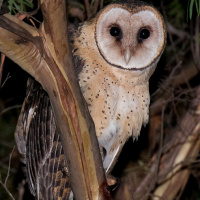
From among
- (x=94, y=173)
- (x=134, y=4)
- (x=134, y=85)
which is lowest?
(x=94, y=173)

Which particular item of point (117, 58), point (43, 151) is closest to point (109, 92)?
point (117, 58)

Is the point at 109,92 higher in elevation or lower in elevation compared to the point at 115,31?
lower

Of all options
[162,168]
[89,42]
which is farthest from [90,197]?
[162,168]

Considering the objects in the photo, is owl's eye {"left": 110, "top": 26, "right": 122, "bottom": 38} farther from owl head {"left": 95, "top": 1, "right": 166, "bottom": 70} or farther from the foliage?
the foliage

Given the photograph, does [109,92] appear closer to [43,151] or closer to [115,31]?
[115,31]

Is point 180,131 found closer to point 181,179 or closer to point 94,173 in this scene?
point 181,179

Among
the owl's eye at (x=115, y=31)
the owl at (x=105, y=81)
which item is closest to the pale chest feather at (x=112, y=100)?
the owl at (x=105, y=81)

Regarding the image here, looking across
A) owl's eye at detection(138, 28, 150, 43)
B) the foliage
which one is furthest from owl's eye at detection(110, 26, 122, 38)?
the foliage
